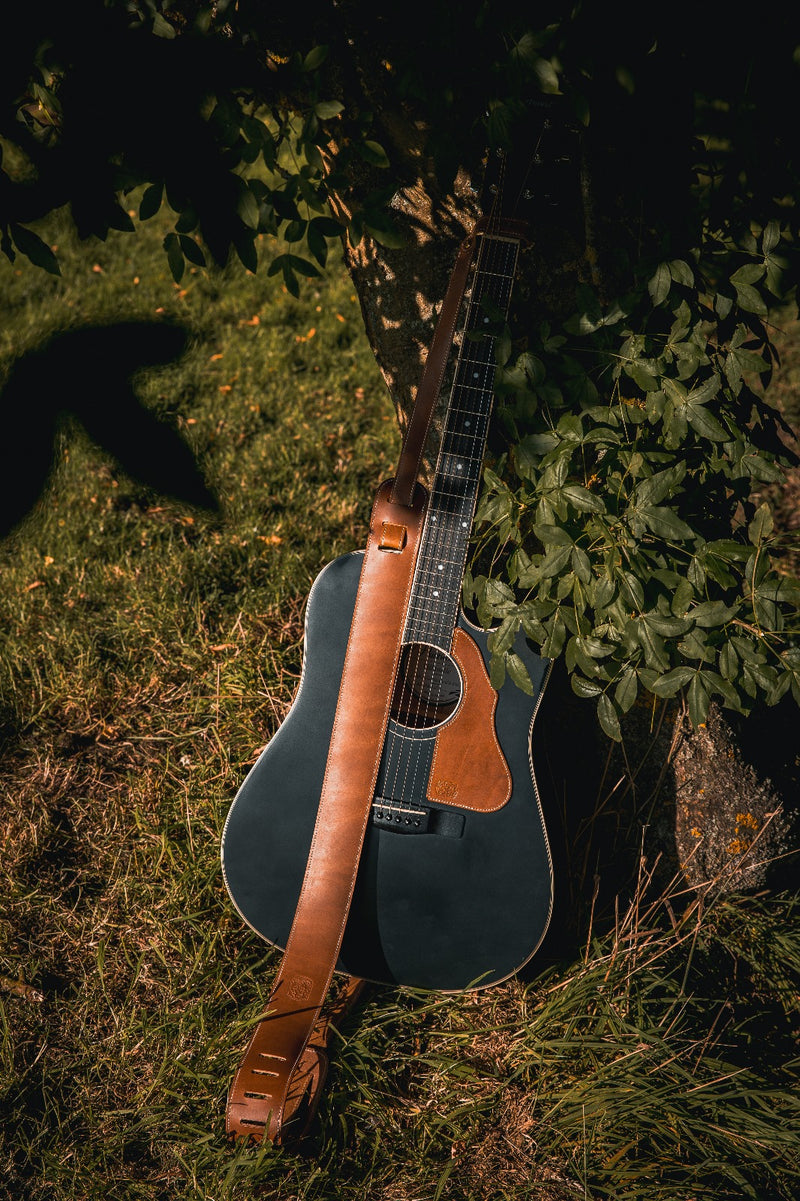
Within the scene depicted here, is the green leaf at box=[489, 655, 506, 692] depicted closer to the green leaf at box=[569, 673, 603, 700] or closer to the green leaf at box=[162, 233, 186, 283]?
the green leaf at box=[569, 673, 603, 700]

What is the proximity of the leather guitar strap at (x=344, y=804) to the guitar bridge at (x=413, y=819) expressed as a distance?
41 millimetres

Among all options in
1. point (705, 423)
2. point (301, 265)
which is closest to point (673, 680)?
point (705, 423)

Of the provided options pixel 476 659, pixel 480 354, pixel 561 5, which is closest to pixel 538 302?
pixel 480 354

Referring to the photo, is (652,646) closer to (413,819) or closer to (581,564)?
(581,564)

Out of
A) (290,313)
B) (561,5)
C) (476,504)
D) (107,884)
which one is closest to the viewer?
(561,5)

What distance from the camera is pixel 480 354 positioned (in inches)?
75.2

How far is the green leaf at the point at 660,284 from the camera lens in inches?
63.7

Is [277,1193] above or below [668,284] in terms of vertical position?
below

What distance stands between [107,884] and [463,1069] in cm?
106

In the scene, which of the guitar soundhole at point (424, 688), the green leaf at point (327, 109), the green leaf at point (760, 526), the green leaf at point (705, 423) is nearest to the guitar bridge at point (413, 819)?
the guitar soundhole at point (424, 688)

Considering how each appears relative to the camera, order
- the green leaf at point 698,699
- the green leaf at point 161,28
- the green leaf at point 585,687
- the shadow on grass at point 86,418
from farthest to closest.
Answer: the shadow on grass at point 86,418, the green leaf at point 585,687, the green leaf at point 698,699, the green leaf at point 161,28

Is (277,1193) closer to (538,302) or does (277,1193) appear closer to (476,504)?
(476,504)

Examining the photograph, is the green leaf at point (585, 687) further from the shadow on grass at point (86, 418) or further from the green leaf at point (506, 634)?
the shadow on grass at point (86, 418)

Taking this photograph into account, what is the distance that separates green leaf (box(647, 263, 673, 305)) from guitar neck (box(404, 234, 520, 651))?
40 centimetres
